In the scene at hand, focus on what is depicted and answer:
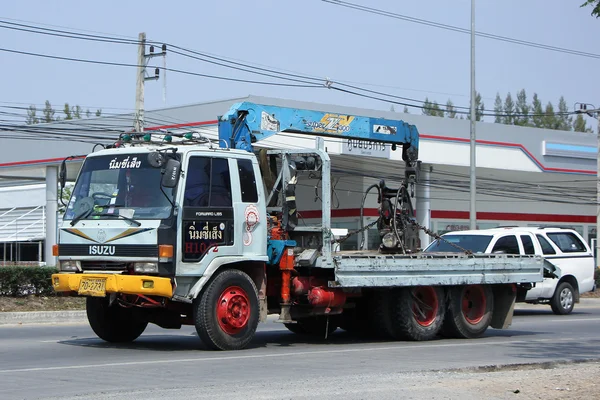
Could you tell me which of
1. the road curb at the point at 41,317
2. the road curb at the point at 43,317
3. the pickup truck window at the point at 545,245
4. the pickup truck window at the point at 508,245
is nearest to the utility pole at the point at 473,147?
the pickup truck window at the point at 545,245

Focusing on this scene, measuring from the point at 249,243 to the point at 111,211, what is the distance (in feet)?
6.12

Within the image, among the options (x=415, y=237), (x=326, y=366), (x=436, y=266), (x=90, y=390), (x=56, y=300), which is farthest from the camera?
(x=56, y=300)

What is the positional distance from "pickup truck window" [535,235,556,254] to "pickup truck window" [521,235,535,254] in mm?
368

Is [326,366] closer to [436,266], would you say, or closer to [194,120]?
[436,266]

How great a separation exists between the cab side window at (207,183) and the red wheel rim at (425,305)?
3.86 meters

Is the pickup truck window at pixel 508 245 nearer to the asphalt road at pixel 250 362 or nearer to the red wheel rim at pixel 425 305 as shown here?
the asphalt road at pixel 250 362

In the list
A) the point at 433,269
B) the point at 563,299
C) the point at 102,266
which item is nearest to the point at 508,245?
the point at 563,299

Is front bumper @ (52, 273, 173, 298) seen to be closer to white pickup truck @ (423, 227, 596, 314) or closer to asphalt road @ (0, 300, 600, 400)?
asphalt road @ (0, 300, 600, 400)

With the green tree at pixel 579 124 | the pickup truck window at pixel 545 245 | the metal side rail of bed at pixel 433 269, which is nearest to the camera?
the metal side rail of bed at pixel 433 269

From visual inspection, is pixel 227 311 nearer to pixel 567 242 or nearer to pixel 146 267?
pixel 146 267

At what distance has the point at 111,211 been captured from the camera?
12.1 metres

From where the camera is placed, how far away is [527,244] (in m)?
21.4

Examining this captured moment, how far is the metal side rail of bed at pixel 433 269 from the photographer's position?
43.6 ft

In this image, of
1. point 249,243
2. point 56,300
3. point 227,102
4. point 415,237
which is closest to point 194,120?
point 227,102
